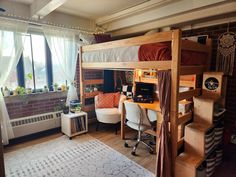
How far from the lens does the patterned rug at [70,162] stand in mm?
2246

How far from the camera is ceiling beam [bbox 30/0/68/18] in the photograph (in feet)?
7.67

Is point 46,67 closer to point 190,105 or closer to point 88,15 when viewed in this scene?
point 88,15

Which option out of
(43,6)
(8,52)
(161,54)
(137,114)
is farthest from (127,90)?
(8,52)

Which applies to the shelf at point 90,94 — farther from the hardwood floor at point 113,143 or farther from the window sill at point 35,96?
the hardwood floor at point 113,143

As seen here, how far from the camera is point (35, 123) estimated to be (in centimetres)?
329

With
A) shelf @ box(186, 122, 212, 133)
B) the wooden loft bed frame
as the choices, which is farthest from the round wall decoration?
shelf @ box(186, 122, 212, 133)

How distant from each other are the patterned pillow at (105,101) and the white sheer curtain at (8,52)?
176 centimetres

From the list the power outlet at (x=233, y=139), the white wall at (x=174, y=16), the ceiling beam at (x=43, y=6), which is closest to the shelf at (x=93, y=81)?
the white wall at (x=174, y=16)

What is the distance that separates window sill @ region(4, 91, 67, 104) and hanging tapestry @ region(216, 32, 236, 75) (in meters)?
3.14

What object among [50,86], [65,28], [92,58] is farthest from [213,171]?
[65,28]

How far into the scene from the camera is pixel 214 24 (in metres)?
2.73

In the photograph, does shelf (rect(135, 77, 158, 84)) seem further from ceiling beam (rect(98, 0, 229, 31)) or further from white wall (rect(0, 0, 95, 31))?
white wall (rect(0, 0, 95, 31))

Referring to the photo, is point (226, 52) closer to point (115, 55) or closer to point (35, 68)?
point (115, 55)

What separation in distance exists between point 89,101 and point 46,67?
130 centimetres
